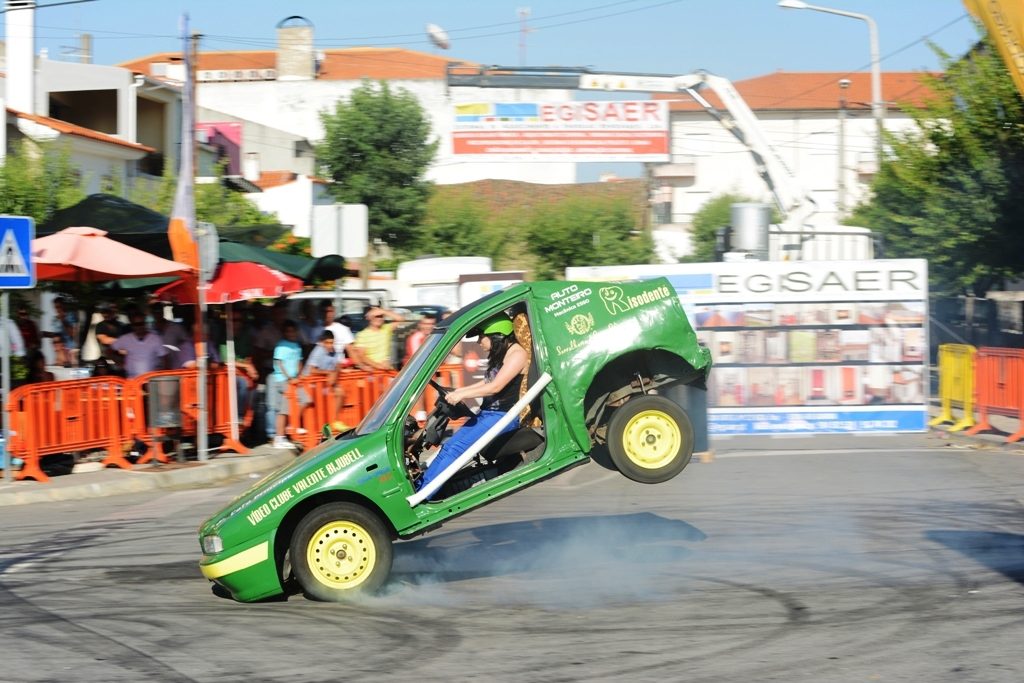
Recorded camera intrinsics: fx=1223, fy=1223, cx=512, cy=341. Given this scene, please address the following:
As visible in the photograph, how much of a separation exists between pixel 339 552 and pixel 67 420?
7.31m

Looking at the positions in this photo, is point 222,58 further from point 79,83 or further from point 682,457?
point 682,457

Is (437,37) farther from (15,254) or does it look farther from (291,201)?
(15,254)

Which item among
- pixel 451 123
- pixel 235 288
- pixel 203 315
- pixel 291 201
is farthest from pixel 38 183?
pixel 451 123

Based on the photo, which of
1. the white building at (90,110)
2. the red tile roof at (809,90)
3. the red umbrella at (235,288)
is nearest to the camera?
the red umbrella at (235,288)

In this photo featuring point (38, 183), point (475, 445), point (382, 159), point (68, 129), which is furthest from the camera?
point (382, 159)

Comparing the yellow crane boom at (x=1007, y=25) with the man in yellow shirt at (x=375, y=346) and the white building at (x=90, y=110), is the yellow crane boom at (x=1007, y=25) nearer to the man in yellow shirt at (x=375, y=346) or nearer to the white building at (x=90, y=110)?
the man in yellow shirt at (x=375, y=346)

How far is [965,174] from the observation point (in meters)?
26.4

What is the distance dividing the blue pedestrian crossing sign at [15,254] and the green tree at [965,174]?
1860 centimetres

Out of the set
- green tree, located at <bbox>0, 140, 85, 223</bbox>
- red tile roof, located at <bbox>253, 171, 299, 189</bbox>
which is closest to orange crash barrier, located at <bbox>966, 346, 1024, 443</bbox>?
green tree, located at <bbox>0, 140, 85, 223</bbox>

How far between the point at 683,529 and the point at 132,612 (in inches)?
177

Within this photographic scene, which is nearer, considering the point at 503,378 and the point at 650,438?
the point at 503,378

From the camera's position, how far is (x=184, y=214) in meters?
15.8

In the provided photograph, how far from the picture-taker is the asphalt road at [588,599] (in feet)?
19.8

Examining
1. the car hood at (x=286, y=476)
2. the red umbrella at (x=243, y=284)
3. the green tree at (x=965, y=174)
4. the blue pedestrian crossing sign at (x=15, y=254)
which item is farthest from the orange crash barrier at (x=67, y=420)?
the green tree at (x=965, y=174)
